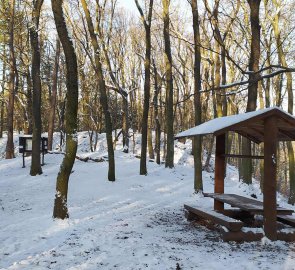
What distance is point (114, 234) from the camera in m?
7.36

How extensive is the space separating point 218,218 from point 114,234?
2.15m

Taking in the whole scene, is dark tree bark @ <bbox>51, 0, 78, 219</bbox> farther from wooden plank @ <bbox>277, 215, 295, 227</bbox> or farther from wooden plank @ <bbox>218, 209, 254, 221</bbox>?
wooden plank @ <bbox>277, 215, 295, 227</bbox>

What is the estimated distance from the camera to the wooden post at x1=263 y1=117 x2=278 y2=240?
7.05 metres

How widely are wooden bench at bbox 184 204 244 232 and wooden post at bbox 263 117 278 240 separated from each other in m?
0.60

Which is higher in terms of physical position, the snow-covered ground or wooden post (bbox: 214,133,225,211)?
wooden post (bbox: 214,133,225,211)

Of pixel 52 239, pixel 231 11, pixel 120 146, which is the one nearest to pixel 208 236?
pixel 52 239

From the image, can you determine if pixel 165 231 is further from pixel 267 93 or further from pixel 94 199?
pixel 267 93

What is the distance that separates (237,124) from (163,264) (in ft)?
10.2

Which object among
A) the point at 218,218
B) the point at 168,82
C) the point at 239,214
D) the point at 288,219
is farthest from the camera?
the point at 168,82

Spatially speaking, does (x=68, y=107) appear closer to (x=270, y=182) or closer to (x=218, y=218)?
(x=218, y=218)

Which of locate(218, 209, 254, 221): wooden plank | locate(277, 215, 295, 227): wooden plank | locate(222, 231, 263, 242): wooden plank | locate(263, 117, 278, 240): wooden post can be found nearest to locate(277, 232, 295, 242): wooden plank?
locate(263, 117, 278, 240): wooden post

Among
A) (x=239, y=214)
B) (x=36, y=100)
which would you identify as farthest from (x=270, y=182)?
(x=36, y=100)

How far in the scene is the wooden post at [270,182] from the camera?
23.1 ft

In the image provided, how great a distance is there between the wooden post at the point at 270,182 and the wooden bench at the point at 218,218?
0.60m
